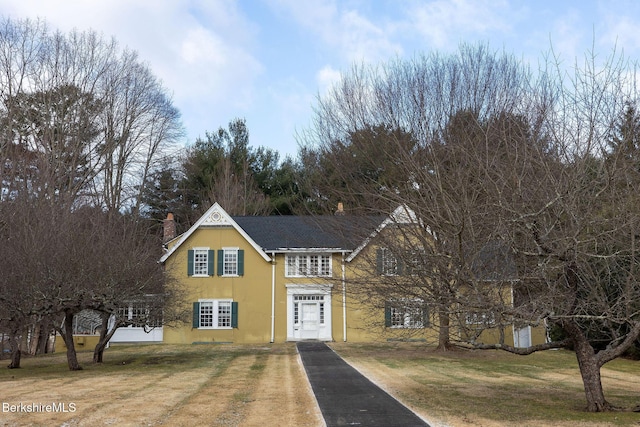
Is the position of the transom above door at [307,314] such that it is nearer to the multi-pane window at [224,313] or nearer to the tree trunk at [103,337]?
the multi-pane window at [224,313]

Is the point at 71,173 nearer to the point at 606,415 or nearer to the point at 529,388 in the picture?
the point at 529,388

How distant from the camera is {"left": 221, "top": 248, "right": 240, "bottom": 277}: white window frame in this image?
30.0 m

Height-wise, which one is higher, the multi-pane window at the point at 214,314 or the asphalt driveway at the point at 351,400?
the multi-pane window at the point at 214,314

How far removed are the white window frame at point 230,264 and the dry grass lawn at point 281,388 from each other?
22.2 ft

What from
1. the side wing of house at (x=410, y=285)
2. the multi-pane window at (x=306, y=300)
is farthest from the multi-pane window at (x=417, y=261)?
the multi-pane window at (x=306, y=300)

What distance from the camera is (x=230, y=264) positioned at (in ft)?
98.7

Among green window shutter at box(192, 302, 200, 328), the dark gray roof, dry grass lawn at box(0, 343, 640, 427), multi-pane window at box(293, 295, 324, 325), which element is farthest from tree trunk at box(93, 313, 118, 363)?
multi-pane window at box(293, 295, 324, 325)

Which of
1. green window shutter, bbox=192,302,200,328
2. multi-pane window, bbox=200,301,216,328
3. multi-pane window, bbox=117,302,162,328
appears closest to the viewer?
multi-pane window, bbox=117,302,162,328

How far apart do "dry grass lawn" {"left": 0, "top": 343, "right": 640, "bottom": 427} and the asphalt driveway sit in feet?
0.89

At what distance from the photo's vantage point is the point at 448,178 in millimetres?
11266

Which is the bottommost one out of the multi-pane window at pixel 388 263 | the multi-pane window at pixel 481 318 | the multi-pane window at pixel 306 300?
the multi-pane window at pixel 481 318

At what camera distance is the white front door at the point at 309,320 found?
29.5m

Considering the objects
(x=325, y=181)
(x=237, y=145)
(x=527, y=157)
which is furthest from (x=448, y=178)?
(x=237, y=145)

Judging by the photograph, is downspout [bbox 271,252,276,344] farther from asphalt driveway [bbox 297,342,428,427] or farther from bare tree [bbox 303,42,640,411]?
bare tree [bbox 303,42,640,411]
